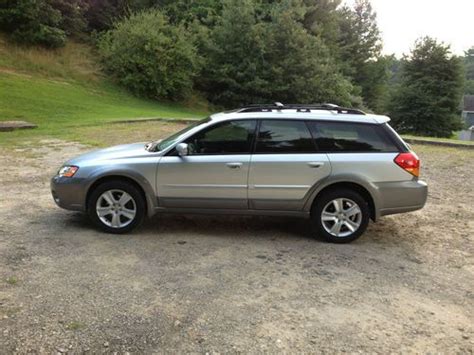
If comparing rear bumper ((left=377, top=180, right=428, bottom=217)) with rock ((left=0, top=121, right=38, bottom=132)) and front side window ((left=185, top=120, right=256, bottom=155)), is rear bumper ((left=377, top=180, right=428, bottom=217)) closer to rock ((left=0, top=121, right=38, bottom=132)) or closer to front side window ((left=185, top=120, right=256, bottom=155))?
front side window ((left=185, top=120, right=256, bottom=155))

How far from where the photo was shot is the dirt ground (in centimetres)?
328

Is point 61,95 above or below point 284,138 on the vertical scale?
above

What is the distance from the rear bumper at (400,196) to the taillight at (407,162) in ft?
0.46

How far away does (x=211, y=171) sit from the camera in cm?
536

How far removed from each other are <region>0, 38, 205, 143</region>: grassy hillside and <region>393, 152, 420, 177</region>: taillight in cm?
1009

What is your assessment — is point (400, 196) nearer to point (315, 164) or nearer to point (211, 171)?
point (315, 164)

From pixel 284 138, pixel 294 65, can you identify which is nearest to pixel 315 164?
pixel 284 138

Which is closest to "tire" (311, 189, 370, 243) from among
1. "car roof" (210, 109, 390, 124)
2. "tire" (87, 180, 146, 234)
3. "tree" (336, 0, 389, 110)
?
"car roof" (210, 109, 390, 124)

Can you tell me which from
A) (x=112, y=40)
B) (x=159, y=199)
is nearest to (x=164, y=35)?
(x=112, y=40)

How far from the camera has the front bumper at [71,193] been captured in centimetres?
542

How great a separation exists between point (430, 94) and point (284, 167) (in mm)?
35046

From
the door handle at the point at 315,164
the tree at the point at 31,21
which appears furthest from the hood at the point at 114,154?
the tree at the point at 31,21

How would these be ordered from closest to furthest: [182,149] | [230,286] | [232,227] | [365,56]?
[230,286] < [182,149] < [232,227] < [365,56]

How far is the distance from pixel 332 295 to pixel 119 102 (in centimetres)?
2357
